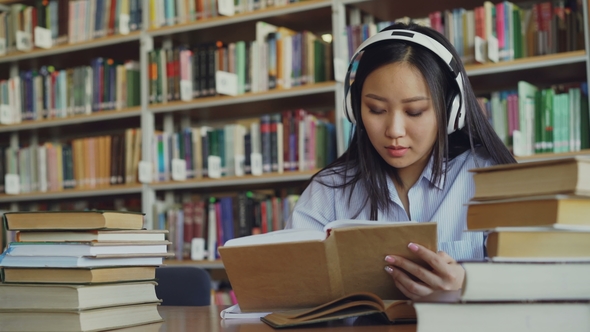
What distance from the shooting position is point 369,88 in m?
1.63

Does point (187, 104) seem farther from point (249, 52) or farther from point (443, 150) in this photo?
point (443, 150)

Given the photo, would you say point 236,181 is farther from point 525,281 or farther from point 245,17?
point 525,281

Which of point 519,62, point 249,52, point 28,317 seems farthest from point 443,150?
point 249,52

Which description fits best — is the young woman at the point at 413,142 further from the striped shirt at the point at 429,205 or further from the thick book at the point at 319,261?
the thick book at the point at 319,261

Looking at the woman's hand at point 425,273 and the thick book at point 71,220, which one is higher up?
the thick book at point 71,220

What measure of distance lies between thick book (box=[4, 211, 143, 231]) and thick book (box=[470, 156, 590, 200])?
1.84ft

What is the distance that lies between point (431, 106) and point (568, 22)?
1343 millimetres

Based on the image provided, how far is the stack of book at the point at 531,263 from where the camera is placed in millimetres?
833

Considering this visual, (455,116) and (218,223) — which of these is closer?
(455,116)

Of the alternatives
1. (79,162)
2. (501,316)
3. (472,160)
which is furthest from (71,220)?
(79,162)

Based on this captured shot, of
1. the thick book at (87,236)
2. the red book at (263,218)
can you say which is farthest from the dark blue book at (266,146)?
the thick book at (87,236)

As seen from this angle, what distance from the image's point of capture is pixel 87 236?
44.4 inches

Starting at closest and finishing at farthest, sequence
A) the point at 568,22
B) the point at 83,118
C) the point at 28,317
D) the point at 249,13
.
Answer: the point at 28,317 < the point at 568,22 < the point at 249,13 < the point at 83,118

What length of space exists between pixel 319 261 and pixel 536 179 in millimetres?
372
